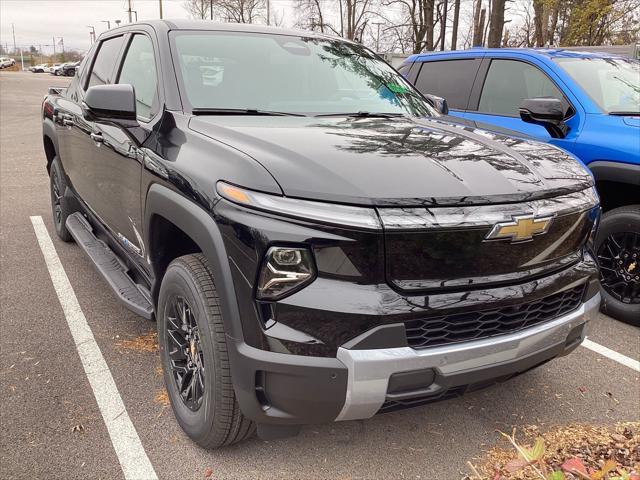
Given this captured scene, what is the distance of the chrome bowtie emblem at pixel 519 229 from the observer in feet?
6.45

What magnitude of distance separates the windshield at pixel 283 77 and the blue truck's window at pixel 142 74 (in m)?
0.20

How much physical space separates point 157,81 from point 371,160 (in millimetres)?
1414

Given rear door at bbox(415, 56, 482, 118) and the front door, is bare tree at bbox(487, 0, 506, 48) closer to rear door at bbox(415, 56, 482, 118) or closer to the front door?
rear door at bbox(415, 56, 482, 118)

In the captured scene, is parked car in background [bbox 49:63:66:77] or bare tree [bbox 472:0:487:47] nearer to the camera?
parked car in background [bbox 49:63:66:77]

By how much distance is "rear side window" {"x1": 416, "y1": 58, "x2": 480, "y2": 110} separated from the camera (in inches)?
205

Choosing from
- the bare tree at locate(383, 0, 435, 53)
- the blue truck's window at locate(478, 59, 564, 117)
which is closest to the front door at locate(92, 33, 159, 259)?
the blue truck's window at locate(478, 59, 564, 117)

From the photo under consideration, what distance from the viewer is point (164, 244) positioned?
103 inches

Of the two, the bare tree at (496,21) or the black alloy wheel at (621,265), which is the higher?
the bare tree at (496,21)

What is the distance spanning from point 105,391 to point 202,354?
3.12 ft

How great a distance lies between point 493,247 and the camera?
6.53 ft

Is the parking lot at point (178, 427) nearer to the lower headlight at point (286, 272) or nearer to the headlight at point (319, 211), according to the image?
the lower headlight at point (286, 272)

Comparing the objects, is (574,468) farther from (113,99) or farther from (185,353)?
(113,99)

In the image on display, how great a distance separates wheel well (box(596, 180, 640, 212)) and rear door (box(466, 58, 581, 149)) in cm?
39

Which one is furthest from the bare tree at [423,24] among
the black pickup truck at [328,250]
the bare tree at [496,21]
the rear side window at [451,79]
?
the black pickup truck at [328,250]
